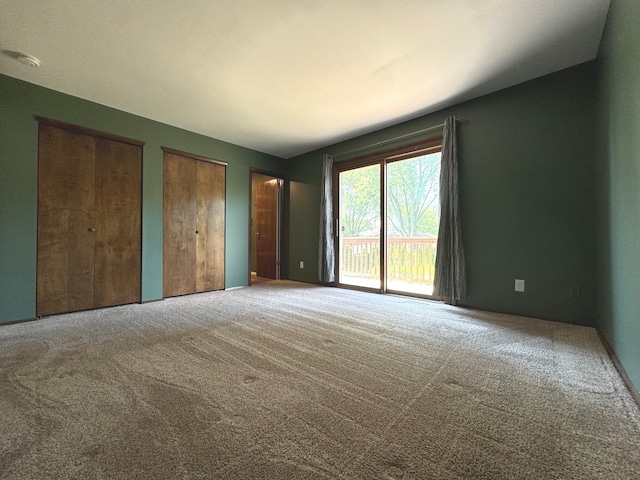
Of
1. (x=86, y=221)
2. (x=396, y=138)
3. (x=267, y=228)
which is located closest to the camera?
(x=86, y=221)

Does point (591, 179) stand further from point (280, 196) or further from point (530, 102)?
point (280, 196)

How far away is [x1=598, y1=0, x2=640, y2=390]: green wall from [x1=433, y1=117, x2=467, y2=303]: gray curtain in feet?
3.65

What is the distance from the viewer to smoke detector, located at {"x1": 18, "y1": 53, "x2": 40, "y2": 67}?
2.24m

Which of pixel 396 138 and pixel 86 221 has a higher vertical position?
pixel 396 138

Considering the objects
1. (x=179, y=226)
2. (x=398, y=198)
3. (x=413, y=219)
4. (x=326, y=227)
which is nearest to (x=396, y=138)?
(x=398, y=198)

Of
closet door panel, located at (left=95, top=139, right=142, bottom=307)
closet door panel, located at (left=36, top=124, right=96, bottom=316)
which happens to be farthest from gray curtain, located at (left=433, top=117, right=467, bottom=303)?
closet door panel, located at (left=36, top=124, right=96, bottom=316)

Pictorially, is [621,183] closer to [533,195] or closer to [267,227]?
[533,195]

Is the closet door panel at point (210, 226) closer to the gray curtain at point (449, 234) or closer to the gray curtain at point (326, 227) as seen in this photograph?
the gray curtain at point (326, 227)

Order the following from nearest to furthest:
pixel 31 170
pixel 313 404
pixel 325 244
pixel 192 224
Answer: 1. pixel 313 404
2. pixel 31 170
3. pixel 192 224
4. pixel 325 244

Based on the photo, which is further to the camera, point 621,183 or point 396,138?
point 396,138

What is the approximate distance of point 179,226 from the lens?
3.75m

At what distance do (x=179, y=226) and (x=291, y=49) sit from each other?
2.73 metres

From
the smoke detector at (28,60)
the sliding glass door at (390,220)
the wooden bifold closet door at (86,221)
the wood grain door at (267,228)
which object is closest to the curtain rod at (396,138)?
the sliding glass door at (390,220)

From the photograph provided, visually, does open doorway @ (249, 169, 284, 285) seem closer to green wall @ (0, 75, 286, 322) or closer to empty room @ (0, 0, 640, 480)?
empty room @ (0, 0, 640, 480)
